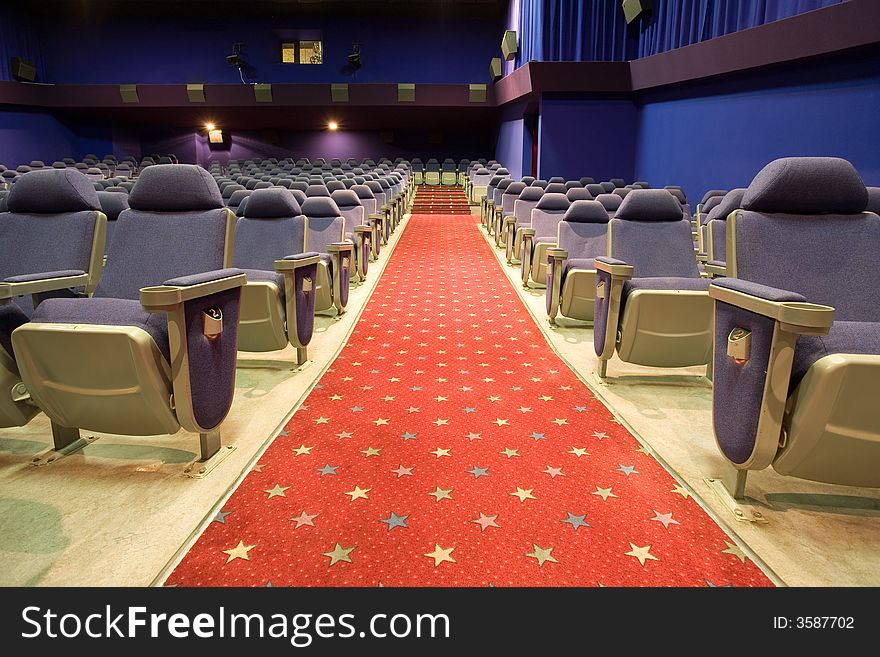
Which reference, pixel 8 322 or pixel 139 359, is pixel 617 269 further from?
pixel 8 322

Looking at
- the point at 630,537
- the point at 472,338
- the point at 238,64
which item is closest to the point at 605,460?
the point at 630,537

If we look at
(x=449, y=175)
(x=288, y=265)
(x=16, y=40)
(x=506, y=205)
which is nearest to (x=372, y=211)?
(x=506, y=205)

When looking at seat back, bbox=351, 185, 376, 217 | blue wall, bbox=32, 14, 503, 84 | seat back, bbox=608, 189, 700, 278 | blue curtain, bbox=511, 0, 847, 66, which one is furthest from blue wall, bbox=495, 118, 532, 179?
seat back, bbox=608, 189, 700, 278

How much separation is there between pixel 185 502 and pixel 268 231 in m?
2.25

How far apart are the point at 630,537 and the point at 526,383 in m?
1.36

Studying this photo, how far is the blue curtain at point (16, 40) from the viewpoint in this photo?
15734mm

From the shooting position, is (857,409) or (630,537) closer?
(857,409)

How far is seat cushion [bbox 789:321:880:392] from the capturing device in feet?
5.16

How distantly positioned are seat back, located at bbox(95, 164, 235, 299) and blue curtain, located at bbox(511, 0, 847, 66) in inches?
348

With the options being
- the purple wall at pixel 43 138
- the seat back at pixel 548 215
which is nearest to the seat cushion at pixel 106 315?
the seat back at pixel 548 215

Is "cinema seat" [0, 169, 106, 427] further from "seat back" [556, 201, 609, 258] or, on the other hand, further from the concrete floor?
"seat back" [556, 201, 609, 258]

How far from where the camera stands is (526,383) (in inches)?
118
